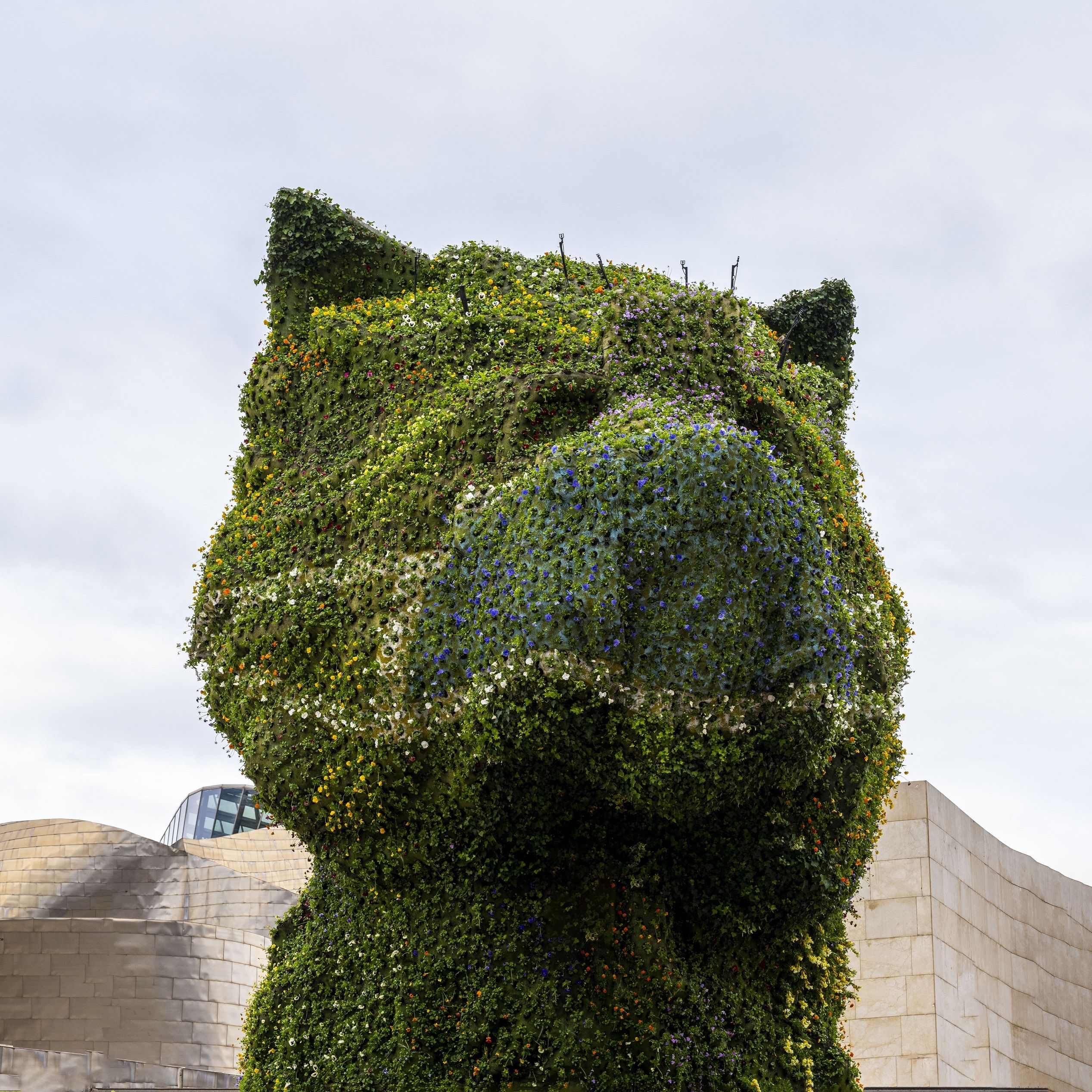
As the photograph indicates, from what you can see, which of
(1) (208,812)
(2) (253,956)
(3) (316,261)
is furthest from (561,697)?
(1) (208,812)

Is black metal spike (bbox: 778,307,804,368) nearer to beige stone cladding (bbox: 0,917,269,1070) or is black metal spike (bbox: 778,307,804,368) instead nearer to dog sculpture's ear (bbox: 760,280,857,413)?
dog sculpture's ear (bbox: 760,280,857,413)

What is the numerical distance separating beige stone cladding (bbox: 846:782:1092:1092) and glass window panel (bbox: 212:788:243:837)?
84.9ft

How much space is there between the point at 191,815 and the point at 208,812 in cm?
108

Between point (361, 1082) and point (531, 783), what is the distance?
227 centimetres

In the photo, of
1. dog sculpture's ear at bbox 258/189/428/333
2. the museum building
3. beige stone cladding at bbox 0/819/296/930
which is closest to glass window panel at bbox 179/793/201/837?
the museum building

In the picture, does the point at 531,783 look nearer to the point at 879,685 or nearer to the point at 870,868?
the point at 879,685

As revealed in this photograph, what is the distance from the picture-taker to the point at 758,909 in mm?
8539

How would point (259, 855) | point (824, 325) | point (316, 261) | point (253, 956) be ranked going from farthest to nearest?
point (259, 855) → point (253, 956) → point (824, 325) → point (316, 261)

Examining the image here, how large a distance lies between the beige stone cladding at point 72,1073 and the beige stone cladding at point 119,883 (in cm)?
535

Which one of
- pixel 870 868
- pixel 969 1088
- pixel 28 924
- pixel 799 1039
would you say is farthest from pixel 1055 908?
pixel 28 924

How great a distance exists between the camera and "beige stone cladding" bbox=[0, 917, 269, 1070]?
1460 cm

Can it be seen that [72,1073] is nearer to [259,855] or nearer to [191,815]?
[259,855]

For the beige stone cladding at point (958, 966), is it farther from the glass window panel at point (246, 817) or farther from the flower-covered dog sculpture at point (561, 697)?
the glass window panel at point (246, 817)

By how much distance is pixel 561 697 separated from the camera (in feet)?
24.9
